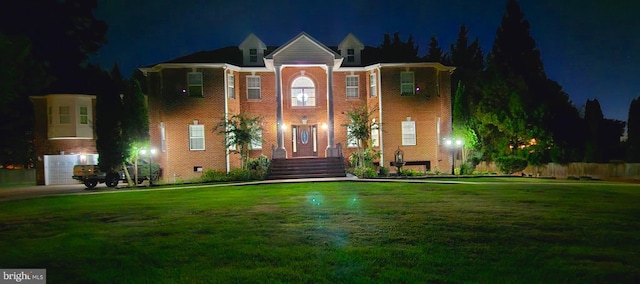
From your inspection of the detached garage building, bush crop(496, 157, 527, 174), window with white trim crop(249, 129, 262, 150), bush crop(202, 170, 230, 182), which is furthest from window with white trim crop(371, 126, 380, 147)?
the detached garage building

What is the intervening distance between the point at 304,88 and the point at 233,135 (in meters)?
6.02

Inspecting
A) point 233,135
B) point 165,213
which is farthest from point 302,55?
point 165,213

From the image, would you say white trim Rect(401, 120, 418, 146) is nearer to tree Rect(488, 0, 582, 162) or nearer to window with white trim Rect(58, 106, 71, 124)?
tree Rect(488, 0, 582, 162)

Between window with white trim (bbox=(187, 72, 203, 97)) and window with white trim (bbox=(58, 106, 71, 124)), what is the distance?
37.2ft

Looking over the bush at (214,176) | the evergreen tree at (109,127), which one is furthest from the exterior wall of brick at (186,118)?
the evergreen tree at (109,127)

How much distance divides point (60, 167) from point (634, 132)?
37.6 metres

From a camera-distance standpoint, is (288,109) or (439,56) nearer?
(288,109)

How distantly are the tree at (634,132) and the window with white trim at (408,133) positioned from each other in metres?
A: 12.0

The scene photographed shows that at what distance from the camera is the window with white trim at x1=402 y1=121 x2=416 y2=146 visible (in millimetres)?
29430

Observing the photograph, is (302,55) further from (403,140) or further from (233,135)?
(403,140)

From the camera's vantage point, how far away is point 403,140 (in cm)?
2942

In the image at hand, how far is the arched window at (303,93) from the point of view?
30.3 m

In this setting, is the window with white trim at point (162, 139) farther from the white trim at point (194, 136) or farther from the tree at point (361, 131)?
the tree at point (361, 131)

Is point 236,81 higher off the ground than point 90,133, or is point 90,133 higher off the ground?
point 236,81
